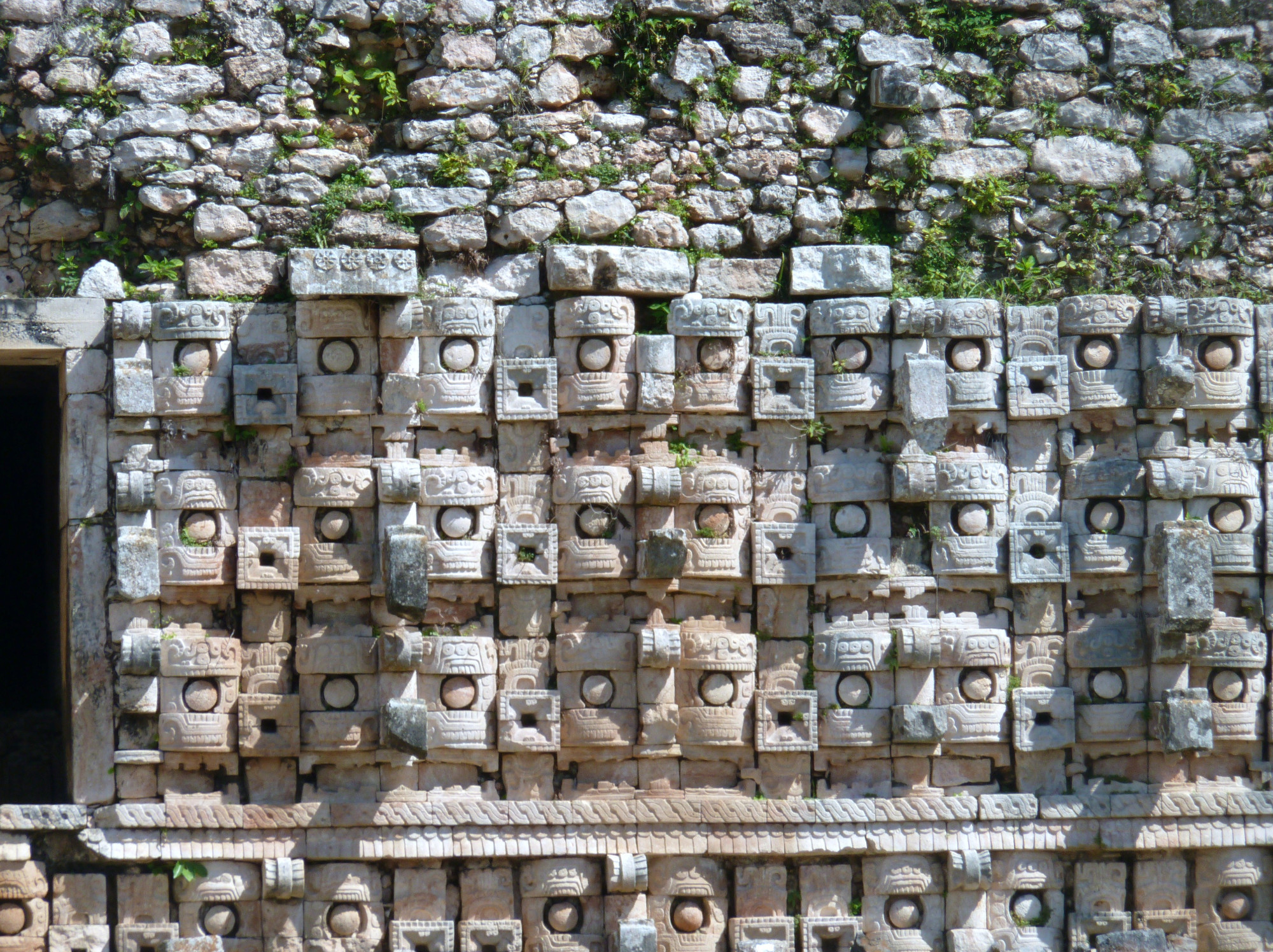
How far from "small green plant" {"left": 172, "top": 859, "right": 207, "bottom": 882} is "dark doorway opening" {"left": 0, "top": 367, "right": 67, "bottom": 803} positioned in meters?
1.68

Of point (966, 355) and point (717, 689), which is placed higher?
point (966, 355)

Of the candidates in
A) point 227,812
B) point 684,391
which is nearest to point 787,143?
point 684,391

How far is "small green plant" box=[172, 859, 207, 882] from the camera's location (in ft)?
18.4

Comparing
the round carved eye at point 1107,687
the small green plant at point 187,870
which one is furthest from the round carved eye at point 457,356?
the round carved eye at point 1107,687

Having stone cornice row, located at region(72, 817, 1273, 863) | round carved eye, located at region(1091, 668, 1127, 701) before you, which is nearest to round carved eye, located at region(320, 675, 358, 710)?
stone cornice row, located at region(72, 817, 1273, 863)

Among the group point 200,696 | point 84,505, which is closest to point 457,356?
point 84,505

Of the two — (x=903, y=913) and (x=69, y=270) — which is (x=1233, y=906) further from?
(x=69, y=270)

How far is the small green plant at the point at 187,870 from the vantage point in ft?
18.4

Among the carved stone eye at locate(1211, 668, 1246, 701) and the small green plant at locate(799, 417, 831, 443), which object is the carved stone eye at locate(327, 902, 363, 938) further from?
the carved stone eye at locate(1211, 668, 1246, 701)

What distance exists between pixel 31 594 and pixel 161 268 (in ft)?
10.4

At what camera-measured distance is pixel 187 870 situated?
562cm

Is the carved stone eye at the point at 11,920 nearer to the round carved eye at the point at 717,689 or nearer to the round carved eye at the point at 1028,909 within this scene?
the round carved eye at the point at 717,689

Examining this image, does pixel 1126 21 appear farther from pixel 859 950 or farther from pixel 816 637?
pixel 859 950

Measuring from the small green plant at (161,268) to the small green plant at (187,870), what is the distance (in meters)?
2.57
